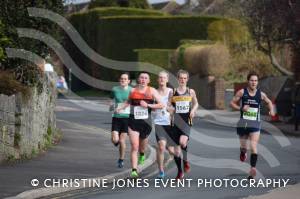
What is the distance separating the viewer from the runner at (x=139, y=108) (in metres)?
13.6

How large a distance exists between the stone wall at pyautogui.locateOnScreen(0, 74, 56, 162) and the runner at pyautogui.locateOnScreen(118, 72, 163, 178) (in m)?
2.76

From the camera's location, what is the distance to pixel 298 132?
26.6 m

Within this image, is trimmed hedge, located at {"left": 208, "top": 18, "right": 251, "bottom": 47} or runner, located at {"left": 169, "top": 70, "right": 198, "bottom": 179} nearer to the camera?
runner, located at {"left": 169, "top": 70, "right": 198, "bottom": 179}

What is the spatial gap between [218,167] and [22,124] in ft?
12.8

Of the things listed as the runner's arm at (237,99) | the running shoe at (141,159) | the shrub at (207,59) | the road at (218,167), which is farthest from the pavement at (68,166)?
the shrub at (207,59)

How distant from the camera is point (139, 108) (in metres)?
13.6

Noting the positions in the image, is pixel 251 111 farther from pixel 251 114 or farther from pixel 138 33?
pixel 138 33

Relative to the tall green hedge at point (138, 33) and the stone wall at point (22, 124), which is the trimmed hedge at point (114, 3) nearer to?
the tall green hedge at point (138, 33)

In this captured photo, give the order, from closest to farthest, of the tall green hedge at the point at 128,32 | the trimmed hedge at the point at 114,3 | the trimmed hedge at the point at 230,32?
1. the trimmed hedge at the point at 230,32
2. the tall green hedge at the point at 128,32
3. the trimmed hedge at the point at 114,3

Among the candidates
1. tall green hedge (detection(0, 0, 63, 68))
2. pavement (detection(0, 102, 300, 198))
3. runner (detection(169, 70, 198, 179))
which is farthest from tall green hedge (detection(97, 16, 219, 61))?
runner (detection(169, 70, 198, 179))

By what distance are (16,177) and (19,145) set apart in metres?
2.87

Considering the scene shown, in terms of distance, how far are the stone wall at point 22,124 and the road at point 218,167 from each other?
2.55m

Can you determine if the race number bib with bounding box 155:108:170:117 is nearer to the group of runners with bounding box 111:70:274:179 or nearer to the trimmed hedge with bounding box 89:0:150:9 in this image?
the group of runners with bounding box 111:70:274:179

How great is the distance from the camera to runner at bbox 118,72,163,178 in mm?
13555
